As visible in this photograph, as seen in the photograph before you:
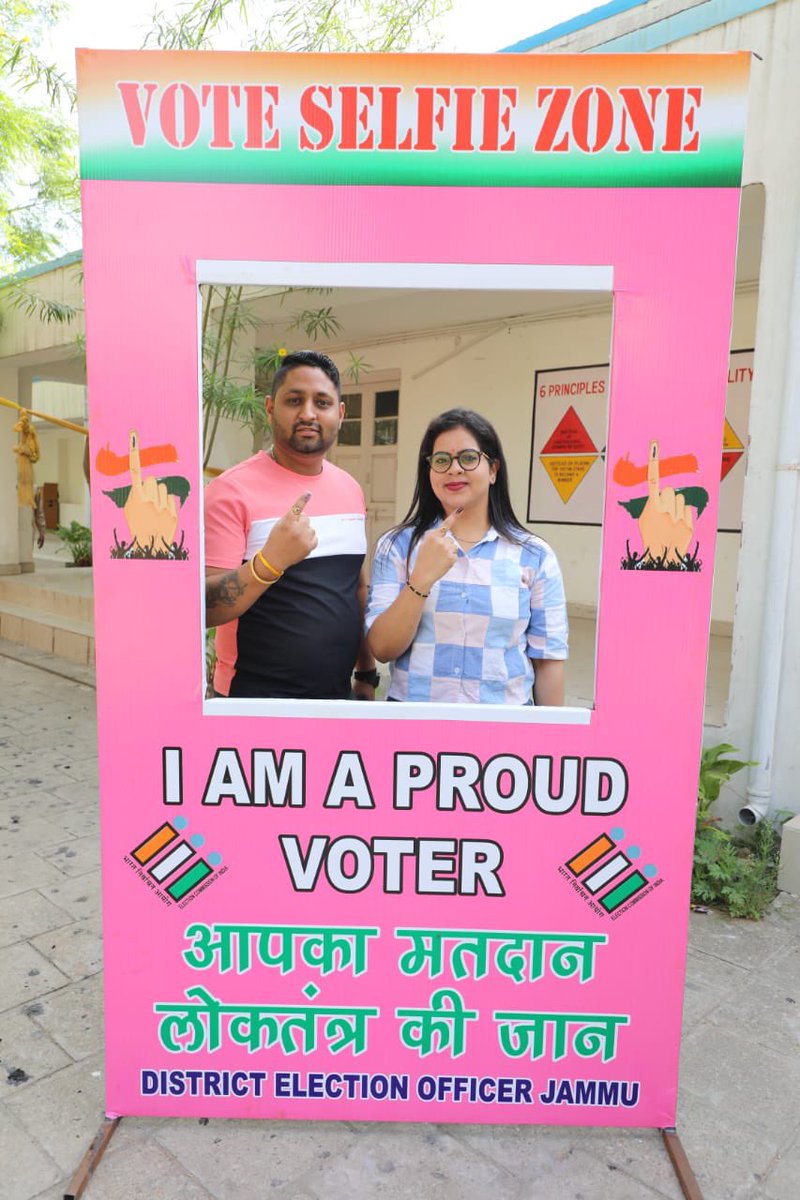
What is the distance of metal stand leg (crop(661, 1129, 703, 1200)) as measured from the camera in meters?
1.74

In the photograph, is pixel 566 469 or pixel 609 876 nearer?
pixel 609 876

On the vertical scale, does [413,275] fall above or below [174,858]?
above

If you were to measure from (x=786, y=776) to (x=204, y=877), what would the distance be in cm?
267

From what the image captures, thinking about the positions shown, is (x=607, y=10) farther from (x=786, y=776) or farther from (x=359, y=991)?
(x=359, y=991)

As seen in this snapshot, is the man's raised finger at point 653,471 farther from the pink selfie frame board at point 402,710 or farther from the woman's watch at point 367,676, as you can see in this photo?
the woman's watch at point 367,676

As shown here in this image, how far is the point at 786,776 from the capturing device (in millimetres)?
3473

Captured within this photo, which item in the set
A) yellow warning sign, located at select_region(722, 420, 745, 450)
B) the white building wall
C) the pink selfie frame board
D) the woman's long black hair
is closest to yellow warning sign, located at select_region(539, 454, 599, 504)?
the white building wall

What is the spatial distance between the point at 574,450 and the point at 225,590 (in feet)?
8.11

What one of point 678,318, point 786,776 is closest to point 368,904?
point 678,318

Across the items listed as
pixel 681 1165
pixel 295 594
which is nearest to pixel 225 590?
pixel 295 594

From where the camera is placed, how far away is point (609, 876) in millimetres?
1772

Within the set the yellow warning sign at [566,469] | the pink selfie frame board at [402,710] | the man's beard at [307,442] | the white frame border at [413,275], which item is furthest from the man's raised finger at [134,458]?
the yellow warning sign at [566,469]

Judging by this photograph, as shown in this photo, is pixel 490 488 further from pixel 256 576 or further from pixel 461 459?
pixel 256 576

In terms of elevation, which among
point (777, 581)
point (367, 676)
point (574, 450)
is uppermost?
point (574, 450)
